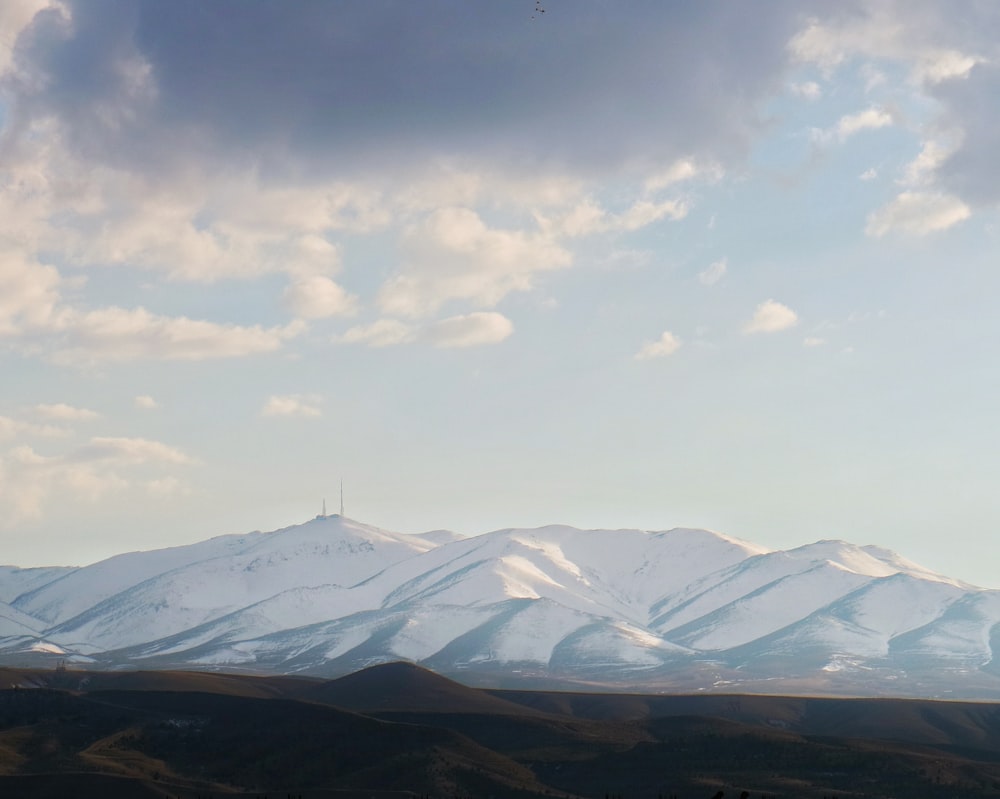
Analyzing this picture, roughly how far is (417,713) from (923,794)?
7274 cm

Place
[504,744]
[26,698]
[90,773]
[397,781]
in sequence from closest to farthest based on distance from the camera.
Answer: [90,773] < [397,781] < [504,744] < [26,698]

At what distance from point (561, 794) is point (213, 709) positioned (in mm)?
62314

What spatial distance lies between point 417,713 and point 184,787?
50474 millimetres

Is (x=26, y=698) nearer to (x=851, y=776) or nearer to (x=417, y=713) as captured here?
(x=417, y=713)

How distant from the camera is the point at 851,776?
521 feet

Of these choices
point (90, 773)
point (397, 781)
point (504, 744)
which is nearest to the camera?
point (90, 773)

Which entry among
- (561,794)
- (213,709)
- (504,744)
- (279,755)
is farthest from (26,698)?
(561,794)

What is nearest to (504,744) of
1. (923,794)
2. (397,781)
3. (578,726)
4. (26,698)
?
(578,726)

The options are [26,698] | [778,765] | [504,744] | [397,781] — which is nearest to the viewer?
[397,781]

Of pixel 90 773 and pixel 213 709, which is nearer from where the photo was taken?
pixel 90 773

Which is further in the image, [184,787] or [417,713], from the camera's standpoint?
[417,713]

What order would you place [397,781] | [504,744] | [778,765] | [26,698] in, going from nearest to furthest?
[397,781]
[778,765]
[504,744]
[26,698]

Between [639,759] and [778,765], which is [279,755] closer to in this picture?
[639,759]

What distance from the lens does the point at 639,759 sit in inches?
6693
